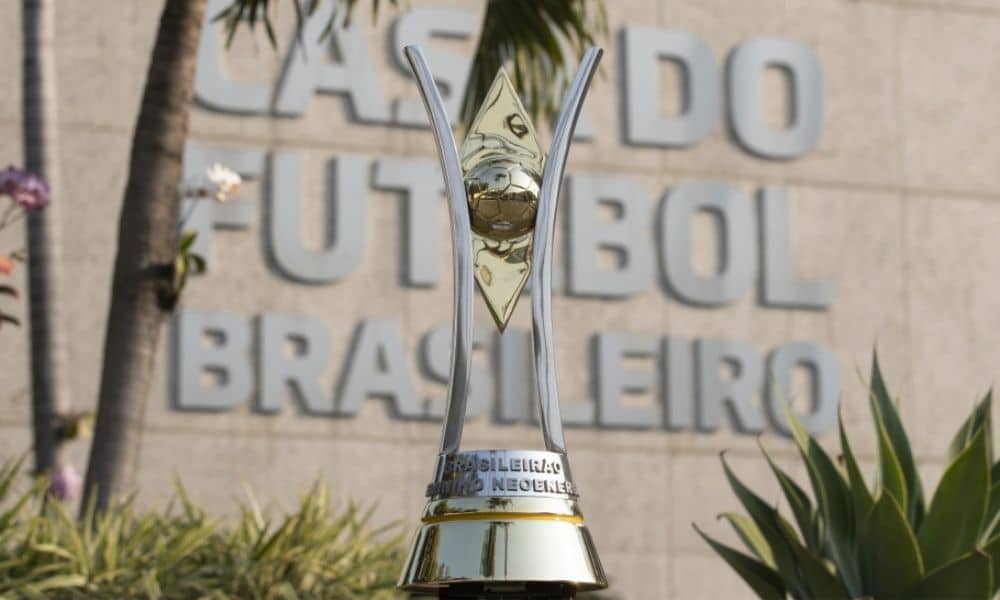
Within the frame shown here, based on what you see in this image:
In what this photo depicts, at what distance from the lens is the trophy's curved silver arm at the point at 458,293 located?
304 cm

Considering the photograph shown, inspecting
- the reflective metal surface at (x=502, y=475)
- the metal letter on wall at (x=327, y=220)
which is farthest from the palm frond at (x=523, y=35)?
the reflective metal surface at (x=502, y=475)

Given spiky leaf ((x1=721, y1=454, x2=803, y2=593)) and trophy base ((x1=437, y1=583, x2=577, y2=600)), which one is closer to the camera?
trophy base ((x1=437, y1=583, x2=577, y2=600))

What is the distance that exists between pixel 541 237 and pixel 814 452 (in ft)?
12.6

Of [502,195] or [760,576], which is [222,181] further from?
[502,195]

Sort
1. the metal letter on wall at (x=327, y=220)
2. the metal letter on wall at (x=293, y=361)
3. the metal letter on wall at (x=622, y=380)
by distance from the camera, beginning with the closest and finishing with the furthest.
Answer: the metal letter on wall at (x=293, y=361) < the metal letter on wall at (x=327, y=220) < the metal letter on wall at (x=622, y=380)

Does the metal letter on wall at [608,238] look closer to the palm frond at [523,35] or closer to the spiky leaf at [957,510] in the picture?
the palm frond at [523,35]

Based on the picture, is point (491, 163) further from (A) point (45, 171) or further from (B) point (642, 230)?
(B) point (642, 230)

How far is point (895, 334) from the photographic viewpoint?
1333cm

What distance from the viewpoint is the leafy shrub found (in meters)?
6.52

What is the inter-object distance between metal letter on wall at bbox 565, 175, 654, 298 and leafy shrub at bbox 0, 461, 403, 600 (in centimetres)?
549

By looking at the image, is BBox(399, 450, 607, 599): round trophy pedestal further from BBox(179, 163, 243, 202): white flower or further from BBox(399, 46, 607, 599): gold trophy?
BBox(179, 163, 243, 202): white flower

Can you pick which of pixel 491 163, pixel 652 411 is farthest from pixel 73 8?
pixel 491 163

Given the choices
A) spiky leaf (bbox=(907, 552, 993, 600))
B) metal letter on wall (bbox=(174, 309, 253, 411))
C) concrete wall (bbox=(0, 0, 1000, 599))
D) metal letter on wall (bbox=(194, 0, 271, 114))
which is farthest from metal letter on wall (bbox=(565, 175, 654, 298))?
spiky leaf (bbox=(907, 552, 993, 600))

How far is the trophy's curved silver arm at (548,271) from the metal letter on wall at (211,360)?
29.1 feet
